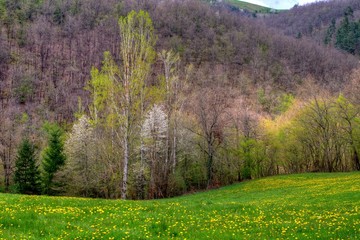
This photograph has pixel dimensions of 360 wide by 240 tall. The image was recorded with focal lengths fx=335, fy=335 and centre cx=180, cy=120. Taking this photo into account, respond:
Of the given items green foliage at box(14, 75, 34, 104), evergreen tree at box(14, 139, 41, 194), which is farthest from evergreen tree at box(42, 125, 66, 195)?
green foliage at box(14, 75, 34, 104)

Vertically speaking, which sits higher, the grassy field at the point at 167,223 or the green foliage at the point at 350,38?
the green foliage at the point at 350,38

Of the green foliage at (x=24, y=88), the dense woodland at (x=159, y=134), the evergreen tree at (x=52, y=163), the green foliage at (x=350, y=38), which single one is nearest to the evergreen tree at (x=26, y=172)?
the dense woodland at (x=159, y=134)

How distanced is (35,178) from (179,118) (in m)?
24.2

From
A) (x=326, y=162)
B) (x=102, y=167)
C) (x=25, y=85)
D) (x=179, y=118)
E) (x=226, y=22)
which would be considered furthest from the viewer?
(x=226, y=22)

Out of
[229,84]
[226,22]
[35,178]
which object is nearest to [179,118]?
[35,178]

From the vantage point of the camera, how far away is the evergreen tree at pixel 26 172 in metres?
51.4

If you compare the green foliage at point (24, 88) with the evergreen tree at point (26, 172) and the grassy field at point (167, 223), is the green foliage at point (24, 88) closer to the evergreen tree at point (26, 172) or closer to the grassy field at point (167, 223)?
the evergreen tree at point (26, 172)

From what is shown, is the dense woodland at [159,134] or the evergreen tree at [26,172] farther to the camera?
the evergreen tree at [26,172]

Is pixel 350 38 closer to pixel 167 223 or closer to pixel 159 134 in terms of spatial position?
pixel 159 134

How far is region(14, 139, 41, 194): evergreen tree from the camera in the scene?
51438 millimetres

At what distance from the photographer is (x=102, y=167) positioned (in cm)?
4684

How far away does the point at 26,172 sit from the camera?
51.6 meters

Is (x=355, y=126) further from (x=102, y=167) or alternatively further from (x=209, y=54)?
(x=209, y=54)

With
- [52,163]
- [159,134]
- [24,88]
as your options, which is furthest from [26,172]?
[24,88]
